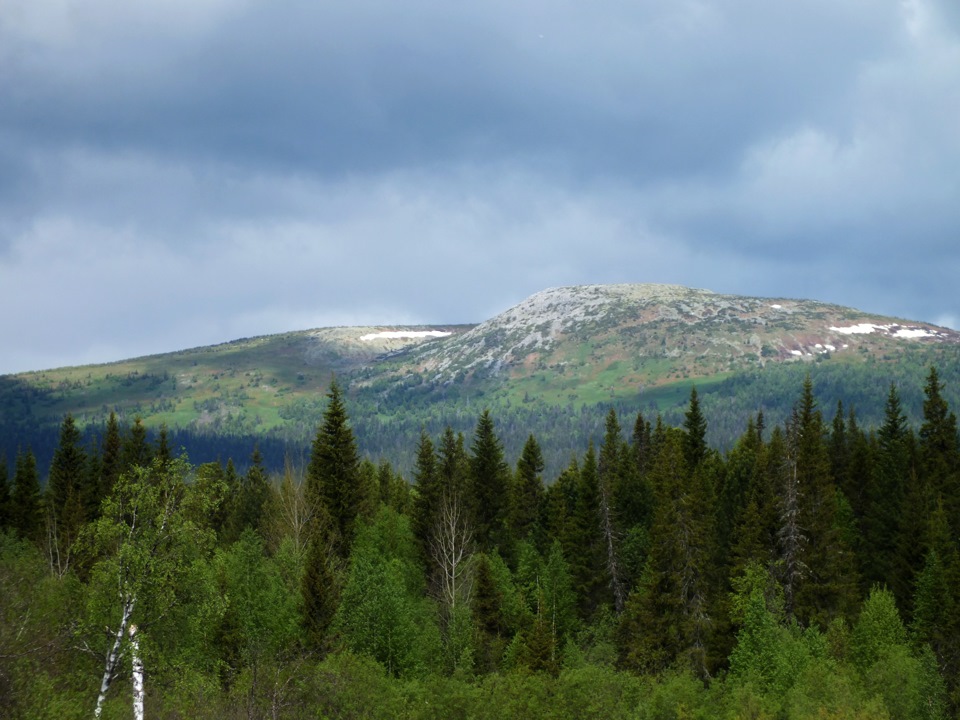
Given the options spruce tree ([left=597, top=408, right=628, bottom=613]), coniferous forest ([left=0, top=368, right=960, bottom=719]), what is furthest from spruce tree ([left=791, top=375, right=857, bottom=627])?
spruce tree ([left=597, top=408, right=628, bottom=613])

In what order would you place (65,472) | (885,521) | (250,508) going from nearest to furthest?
(885,521) → (65,472) → (250,508)

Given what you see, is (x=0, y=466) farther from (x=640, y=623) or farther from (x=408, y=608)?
(x=640, y=623)

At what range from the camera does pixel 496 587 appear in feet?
257

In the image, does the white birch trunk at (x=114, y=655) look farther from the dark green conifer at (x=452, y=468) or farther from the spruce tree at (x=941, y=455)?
the spruce tree at (x=941, y=455)

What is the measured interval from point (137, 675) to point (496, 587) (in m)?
44.8

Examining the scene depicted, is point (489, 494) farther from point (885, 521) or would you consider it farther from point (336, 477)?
point (885, 521)

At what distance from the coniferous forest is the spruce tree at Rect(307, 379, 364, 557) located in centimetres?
21

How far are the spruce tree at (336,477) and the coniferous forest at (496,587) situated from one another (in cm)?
21

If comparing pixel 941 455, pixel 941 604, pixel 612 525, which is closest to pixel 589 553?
pixel 612 525

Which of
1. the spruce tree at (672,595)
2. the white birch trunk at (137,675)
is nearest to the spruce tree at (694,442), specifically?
the spruce tree at (672,595)

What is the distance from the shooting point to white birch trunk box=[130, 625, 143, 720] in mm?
35281

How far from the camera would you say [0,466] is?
10362cm

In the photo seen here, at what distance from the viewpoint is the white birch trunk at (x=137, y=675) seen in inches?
1389

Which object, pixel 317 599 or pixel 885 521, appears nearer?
pixel 317 599
